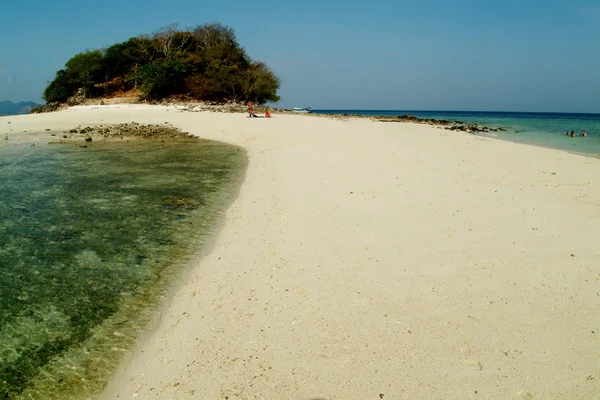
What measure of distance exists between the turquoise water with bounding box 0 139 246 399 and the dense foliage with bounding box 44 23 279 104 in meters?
32.9

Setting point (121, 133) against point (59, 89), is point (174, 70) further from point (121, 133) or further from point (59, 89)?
point (121, 133)

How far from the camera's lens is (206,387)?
2.63 meters

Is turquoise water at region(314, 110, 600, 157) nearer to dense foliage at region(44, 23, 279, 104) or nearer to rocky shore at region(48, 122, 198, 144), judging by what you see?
rocky shore at region(48, 122, 198, 144)

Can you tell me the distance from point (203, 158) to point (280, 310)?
395 inches

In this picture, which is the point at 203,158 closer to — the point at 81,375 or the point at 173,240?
the point at 173,240

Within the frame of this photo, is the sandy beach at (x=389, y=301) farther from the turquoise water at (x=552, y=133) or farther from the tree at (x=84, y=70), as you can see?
the tree at (x=84, y=70)

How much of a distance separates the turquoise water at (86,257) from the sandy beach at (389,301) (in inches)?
15.0

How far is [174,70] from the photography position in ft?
133

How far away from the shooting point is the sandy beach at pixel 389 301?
8.59 ft

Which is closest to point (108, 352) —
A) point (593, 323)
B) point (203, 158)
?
point (593, 323)

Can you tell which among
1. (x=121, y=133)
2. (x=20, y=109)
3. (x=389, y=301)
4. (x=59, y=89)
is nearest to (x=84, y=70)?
(x=59, y=89)

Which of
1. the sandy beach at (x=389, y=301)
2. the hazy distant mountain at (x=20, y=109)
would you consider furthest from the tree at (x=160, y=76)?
the sandy beach at (x=389, y=301)

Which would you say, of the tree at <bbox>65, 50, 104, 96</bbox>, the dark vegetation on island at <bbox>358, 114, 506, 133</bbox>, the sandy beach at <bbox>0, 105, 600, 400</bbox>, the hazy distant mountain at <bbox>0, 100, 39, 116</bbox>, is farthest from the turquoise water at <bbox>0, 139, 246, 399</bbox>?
the hazy distant mountain at <bbox>0, 100, 39, 116</bbox>

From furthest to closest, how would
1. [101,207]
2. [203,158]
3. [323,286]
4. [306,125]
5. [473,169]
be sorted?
1. [306,125]
2. [203,158]
3. [473,169]
4. [101,207]
5. [323,286]
